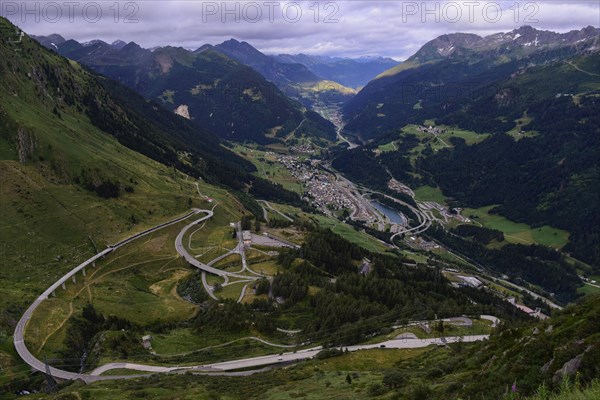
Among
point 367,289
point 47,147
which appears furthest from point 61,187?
point 367,289

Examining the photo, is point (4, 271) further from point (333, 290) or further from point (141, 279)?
point (333, 290)

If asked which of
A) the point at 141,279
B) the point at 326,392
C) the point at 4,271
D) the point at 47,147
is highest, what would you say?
the point at 47,147

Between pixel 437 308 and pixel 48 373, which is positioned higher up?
pixel 48 373

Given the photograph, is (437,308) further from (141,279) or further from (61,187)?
(61,187)

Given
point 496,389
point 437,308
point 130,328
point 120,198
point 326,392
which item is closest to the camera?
point 496,389

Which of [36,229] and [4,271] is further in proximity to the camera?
[36,229]

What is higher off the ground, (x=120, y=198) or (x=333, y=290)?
(x=120, y=198)

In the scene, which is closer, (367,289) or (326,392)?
(326,392)

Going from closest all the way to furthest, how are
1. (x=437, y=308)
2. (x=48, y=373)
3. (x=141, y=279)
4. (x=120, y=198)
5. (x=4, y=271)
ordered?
(x=48, y=373), (x=437, y=308), (x=4, y=271), (x=141, y=279), (x=120, y=198)

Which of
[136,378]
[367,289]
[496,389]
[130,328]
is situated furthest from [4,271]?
[496,389]

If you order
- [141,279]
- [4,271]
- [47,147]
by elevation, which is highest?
[47,147]
